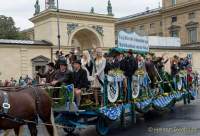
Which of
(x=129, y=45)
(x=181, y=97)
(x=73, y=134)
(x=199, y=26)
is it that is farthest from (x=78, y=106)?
(x=199, y=26)

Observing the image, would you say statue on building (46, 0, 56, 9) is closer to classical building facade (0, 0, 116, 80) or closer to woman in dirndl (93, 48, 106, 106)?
classical building facade (0, 0, 116, 80)

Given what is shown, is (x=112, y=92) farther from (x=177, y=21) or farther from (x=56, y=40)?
(x=177, y=21)

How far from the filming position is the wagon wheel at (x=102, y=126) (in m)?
11.3

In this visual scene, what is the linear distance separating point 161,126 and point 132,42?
9.42 feet

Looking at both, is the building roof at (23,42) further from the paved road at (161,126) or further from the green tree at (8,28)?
the green tree at (8,28)

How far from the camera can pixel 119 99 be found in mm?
12219

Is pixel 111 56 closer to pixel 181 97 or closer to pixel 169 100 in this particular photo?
pixel 169 100

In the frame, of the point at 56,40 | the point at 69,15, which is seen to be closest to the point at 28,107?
the point at 56,40

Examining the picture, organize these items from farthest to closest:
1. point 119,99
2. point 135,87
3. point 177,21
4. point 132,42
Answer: point 177,21 < point 132,42 < point 135,87 < point 119,99

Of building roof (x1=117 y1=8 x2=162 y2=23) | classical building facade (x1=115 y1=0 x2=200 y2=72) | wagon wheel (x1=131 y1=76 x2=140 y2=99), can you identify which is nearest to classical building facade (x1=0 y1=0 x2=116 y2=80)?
classical building facade (x1=115 y1=0 x2=200 y2=72)

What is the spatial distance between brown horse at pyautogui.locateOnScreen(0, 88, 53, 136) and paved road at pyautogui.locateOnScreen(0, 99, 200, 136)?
8.60 feet

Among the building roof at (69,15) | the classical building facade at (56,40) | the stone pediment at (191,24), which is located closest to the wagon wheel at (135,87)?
the classical building facade at (56,40)

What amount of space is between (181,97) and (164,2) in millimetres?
58051

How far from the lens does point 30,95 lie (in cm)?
923
